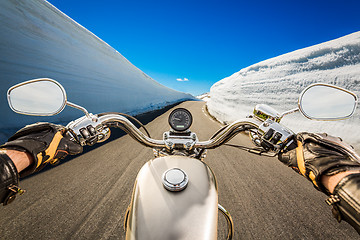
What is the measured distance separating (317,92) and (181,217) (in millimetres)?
1095

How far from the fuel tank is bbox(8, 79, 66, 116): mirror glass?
2.56 ft

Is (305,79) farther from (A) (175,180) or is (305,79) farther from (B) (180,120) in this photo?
(A) (175,180)

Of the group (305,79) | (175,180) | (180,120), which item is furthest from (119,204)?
(305,79)

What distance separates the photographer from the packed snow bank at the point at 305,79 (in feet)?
12.2

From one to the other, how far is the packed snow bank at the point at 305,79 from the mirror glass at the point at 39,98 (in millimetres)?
5478

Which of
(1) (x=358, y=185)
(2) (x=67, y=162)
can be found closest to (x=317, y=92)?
(1) (x=358, y=185)

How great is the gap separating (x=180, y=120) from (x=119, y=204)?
1.42m

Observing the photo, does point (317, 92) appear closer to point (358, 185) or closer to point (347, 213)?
point (358, 185)

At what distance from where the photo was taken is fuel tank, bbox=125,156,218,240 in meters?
0.60

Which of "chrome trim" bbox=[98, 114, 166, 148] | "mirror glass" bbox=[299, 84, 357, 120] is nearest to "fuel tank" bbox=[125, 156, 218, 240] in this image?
"chrome trim" bbox=[98, 114, 166, 148]

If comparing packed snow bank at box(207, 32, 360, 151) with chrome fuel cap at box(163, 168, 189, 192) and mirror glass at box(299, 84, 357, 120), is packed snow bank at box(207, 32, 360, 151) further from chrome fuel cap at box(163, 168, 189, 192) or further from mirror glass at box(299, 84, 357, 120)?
chrome fuel cap at box(163, 168, 189, 192)

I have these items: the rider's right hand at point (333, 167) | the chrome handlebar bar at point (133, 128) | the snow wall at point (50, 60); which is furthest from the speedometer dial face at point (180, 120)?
the snow wall at point (50, 60)

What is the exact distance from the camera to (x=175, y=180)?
0.72 meters

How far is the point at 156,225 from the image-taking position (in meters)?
0.61
